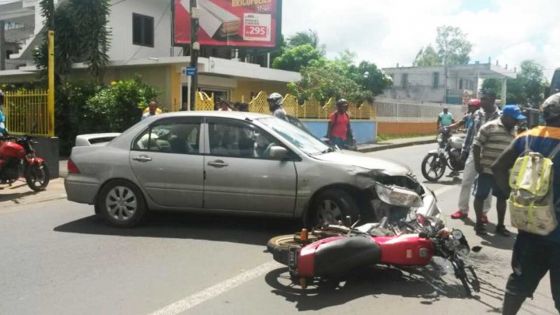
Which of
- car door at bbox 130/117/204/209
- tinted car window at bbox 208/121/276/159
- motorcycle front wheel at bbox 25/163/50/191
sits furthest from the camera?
Answer: motorcycle front wheel at bbox 25/163/50/191

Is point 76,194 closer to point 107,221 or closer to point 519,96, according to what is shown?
point 107,221

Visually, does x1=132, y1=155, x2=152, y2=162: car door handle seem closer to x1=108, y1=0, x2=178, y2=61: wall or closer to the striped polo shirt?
the striped polo shirt

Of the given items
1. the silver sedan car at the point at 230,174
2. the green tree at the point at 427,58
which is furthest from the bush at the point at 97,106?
the green tree at the point at 427,58

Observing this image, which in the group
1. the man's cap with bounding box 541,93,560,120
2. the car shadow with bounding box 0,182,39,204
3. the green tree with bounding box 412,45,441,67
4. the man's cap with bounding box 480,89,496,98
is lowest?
the car shadow with bounding box 0,182,39,204

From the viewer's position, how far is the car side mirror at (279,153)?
260 inches

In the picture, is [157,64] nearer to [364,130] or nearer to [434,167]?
[364,130]

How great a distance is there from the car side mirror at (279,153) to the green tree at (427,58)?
7995cm

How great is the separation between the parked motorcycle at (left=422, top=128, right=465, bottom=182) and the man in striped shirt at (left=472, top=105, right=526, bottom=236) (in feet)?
17.0

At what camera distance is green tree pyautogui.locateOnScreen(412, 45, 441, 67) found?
83688mm

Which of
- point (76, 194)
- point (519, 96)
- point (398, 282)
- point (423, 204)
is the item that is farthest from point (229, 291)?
point (519, 96)

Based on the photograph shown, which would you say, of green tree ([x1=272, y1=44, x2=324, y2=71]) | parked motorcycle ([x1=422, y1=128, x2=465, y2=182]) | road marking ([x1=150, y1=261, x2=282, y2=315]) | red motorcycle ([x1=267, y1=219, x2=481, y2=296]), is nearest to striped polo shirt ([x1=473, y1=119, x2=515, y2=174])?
red motorcycle ([x1=267, y1=219, x2=481, y2=296])

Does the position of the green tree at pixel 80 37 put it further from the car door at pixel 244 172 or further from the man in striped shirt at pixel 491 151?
the man in striped shirt at pixel 491 151

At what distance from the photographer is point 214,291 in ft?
16.4

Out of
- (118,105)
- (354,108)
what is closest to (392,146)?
(354,108)
